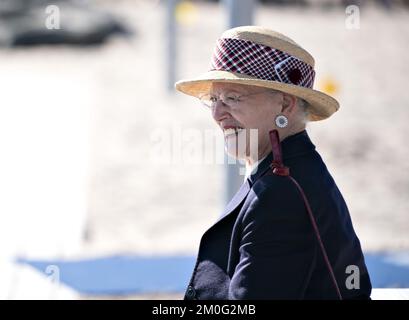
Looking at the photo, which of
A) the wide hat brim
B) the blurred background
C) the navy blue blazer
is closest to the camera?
the navy blue blazer

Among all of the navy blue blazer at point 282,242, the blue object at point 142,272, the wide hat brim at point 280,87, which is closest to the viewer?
the navy blue blazer at point 282,242

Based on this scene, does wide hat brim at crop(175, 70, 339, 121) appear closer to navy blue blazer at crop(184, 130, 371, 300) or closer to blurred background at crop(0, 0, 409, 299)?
navy blue blazer at crop(184, 130, 371, 300)

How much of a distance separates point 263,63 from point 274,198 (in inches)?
16.0

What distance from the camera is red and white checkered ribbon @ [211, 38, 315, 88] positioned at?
260 centimetres

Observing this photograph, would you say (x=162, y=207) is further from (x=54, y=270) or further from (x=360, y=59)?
(x=360, y=59)

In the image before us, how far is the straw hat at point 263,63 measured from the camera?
259 centimetres

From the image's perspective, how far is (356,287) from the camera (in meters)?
2.57

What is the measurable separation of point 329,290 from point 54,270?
3.90 meters

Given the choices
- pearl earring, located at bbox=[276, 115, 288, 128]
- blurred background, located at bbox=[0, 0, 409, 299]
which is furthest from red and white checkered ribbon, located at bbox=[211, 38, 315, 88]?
blurred background, located at bbox=[0, 0, 409, 299]

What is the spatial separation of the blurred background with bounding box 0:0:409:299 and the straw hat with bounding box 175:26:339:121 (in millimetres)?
1220

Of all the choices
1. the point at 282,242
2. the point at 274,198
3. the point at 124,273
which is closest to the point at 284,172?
the point at 274,198

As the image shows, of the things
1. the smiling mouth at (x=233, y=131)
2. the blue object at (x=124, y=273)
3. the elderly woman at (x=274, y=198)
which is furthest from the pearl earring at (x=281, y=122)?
the blue object at (x=124, y=273)

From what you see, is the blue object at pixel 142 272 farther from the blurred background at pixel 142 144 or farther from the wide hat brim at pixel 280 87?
the wide hat brim at pixel 280 87
